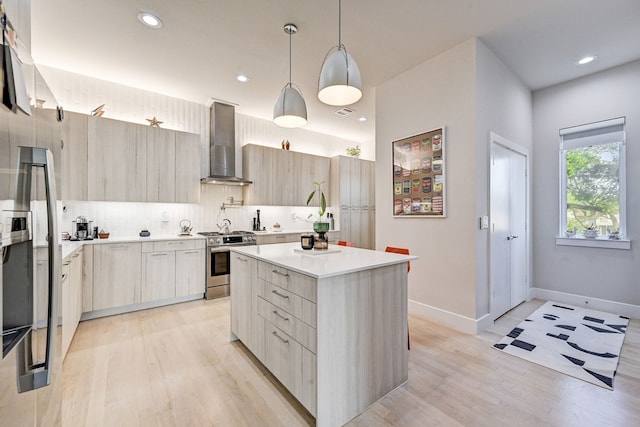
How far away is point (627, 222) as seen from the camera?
3391 mm

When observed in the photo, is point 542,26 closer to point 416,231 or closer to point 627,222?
point 416,231

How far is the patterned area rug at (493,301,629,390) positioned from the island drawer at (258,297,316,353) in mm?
2071

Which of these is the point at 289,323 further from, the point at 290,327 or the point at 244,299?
the point at 244,299

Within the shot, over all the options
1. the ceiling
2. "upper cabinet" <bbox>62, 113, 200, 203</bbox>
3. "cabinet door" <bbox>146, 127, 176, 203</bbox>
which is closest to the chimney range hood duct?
"upper cabinet" <bbox>62, 113, 200, 203</bbox>

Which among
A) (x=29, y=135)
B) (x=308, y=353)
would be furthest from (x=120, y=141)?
(x=308, y=353)

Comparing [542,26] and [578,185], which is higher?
[542,26]

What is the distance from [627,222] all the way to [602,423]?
3.00 meters

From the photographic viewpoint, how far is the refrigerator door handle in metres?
0.79

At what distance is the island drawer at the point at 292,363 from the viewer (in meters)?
1.59

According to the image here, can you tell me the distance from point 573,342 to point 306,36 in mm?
4125

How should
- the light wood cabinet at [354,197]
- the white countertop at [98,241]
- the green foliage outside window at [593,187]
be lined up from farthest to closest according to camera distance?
1. the light wood cabinet at [354,197]
2. the green foliage outside window at [593,187]
3. the white countertop at [98,241]

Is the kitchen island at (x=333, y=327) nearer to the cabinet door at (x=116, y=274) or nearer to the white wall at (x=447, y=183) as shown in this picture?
the white wall at (x=447, y=183)

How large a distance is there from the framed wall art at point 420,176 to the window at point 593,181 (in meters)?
2.22

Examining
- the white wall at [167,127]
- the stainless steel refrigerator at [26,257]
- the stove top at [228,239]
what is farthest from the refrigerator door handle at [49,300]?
the white wall at [167,127]
